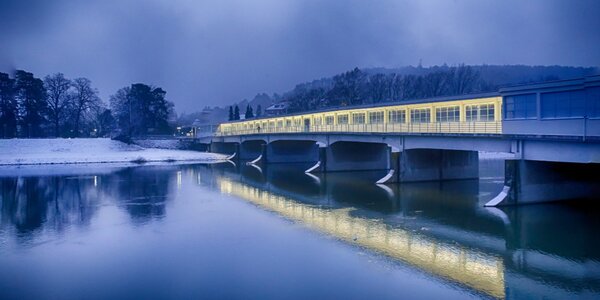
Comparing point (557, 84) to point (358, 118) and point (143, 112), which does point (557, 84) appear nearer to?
point (358, 118)

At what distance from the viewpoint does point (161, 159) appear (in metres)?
75.9

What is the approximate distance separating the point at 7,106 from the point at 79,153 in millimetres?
25714

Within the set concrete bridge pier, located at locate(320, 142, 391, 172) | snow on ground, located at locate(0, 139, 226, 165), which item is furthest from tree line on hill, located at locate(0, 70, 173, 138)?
concrete bridge pier, located at locate(320, 142, 391, 172)

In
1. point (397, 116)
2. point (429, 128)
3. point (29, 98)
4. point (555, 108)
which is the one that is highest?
point (29, 98)

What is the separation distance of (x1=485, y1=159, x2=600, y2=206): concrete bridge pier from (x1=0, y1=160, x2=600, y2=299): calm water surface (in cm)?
96

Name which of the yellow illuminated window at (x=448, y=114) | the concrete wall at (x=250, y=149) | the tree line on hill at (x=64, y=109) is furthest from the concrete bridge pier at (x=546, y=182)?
the tree line on hill at (x=64, y=109)

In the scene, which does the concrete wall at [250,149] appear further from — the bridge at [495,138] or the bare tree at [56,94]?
the bare tree at [56,94]

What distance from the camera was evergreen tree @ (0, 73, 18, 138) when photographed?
9188 cm

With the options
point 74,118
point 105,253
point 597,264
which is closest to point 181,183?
point 105,253

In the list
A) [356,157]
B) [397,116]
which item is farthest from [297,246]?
[356,157]

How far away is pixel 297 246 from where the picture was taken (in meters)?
20.3

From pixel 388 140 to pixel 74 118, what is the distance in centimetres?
9320

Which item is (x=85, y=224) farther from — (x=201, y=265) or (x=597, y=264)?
(x=597, y=264)

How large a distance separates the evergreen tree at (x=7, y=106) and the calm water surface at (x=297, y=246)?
65.7 metres
